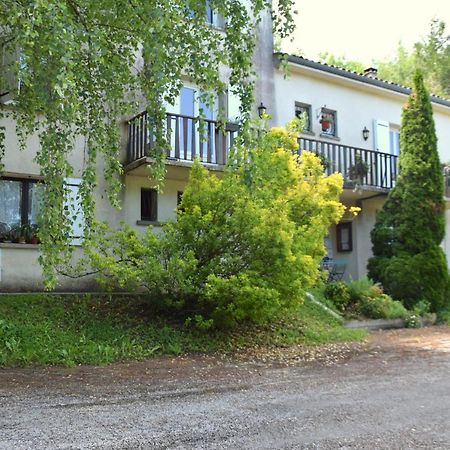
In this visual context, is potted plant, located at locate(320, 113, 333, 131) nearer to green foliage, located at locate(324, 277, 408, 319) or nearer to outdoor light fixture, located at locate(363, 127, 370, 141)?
outdoor light fixture, located at locate(363, 127, 370, 141)

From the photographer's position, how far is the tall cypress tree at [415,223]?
45.1ft

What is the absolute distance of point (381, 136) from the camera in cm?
1734

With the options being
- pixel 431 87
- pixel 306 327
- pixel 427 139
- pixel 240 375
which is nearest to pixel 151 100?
pixel 240 375

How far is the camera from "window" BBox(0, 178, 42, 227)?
435 inches

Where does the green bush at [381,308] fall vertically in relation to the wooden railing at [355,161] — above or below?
below

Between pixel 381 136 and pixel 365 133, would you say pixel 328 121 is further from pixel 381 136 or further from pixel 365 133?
pixel 381 136

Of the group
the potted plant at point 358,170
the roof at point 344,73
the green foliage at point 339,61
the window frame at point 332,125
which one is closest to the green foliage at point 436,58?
the green foliage at point 339,61

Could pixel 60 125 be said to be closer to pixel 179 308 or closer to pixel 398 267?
pixel 179 308

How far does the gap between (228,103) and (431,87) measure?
2010cm

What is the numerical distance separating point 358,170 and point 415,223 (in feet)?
7.08

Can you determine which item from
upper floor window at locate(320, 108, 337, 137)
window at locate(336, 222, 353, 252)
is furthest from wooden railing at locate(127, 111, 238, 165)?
window at locate(336, 222, 353, 252)

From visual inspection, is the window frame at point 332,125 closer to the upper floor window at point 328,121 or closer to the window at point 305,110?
the upper floor window at point 328,121

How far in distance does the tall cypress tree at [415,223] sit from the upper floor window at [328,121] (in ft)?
7.19

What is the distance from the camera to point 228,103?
555 inches
